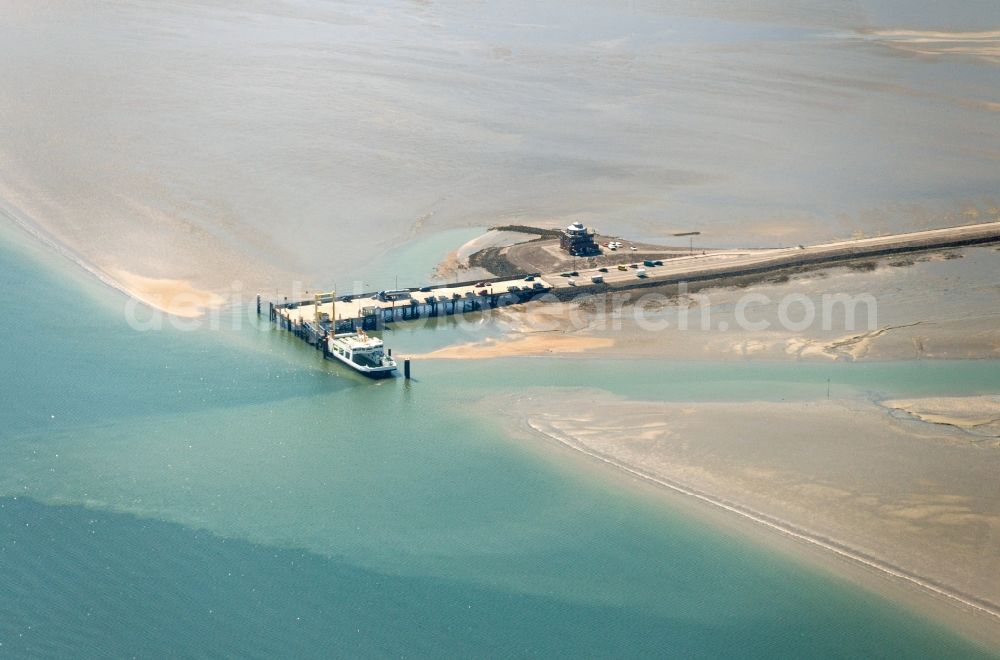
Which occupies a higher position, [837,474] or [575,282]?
[575,282]

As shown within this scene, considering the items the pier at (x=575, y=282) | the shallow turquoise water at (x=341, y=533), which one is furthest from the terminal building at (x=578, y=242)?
the shallow turquoise water at (x=341, y=533)

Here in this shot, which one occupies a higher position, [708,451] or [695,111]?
[695,111]

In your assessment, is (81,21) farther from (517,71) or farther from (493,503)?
(493,503)

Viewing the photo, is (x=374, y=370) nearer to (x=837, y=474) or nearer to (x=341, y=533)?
(x=341, y=533)

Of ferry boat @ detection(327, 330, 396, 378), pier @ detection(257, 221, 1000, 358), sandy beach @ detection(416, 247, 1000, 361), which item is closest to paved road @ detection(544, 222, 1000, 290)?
pier @ detection(257, 221, 1000, 358)

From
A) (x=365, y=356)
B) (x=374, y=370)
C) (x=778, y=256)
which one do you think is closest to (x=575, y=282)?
(x=778, y=256)

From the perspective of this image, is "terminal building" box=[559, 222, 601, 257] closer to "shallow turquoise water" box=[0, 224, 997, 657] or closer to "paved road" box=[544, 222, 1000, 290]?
"paved road" box=[544, 222, 1000, 290]

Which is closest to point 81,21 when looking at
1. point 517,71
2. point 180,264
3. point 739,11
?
point 517,71

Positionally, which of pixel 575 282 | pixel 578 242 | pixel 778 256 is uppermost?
pixel 578 242
